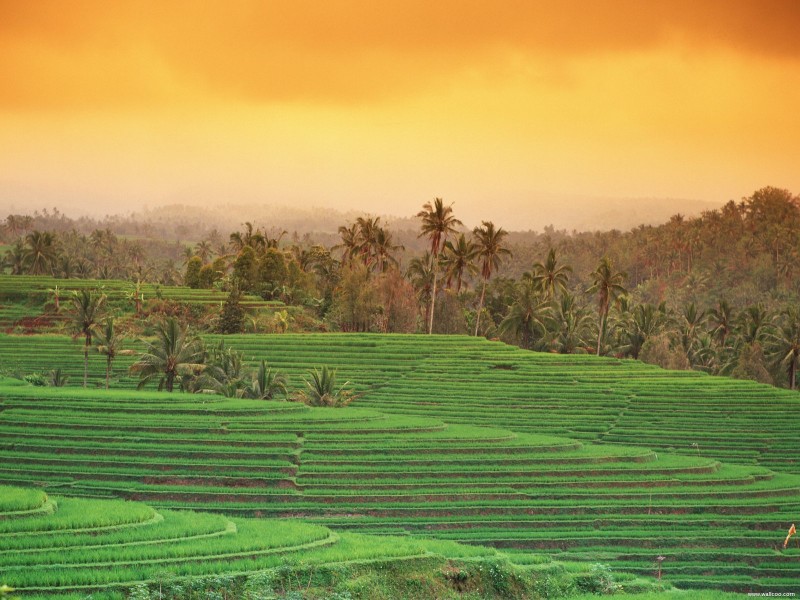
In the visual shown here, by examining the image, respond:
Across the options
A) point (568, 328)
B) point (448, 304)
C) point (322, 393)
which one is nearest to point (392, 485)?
point (322, 393)

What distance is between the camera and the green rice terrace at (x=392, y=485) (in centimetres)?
2336

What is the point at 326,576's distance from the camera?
68.3 ft

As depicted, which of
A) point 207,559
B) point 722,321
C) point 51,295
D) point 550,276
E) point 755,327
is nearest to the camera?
point 207,559

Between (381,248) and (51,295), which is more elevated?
(381,248)

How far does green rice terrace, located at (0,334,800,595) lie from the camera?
2336 centimetres

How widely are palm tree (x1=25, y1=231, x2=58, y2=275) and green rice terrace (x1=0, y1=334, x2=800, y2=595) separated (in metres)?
58.0

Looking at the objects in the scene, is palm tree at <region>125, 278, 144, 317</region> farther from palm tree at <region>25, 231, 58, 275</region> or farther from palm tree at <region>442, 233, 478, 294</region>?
palm tree at <region>25, 231, 58, 275</region>

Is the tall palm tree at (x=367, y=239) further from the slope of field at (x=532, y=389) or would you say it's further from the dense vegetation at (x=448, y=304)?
the slope of field at (x=532, y=389)

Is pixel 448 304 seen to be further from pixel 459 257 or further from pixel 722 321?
pixel 722 321

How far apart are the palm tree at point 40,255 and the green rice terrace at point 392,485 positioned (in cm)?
5800

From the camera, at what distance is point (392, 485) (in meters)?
37.2

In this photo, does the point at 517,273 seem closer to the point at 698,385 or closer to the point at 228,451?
the point at 698,385

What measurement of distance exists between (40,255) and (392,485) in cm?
7611

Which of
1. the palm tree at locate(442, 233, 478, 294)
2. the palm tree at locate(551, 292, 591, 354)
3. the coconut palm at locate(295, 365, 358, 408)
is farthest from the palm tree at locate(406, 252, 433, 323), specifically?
the coconut palm at locate(295, 365, 358, 408)
